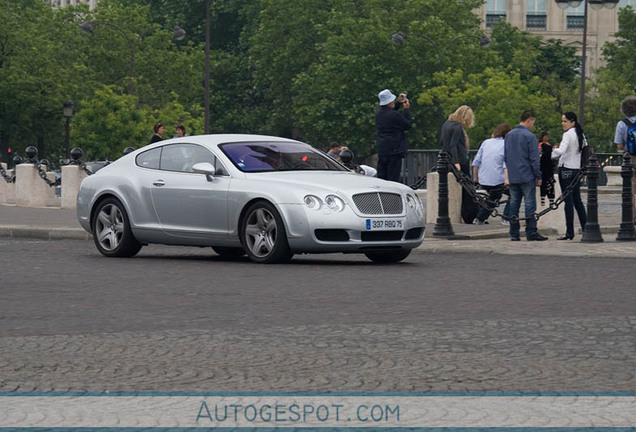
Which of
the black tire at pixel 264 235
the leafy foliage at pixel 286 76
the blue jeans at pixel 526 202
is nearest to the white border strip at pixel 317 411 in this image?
the black tire at pixel 264 235

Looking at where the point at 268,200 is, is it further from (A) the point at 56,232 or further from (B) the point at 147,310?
(A) the point at 56,232

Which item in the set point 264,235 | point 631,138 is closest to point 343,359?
point 264,235

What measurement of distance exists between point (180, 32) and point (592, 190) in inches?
1338

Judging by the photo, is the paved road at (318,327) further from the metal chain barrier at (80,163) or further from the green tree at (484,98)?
the green tree at (484,98)

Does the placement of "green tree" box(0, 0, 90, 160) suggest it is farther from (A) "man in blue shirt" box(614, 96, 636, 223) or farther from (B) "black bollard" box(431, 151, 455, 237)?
(A) "man in blue shirt" box(614, 96, 636, 223)

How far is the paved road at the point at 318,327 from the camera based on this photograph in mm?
7031

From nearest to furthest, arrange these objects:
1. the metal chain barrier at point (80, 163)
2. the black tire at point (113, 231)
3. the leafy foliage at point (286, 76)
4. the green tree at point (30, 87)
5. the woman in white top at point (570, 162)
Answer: the black tire at point (113, 231), the woman in white top at point (570, 162), the metal chain barrier at point (80, 163), the leafy foliage at point (286, 76), the green tree at point (30, 87)

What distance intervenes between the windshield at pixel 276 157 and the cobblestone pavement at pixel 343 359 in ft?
20.7

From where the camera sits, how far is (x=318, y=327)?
9141mm

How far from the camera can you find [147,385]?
677cm

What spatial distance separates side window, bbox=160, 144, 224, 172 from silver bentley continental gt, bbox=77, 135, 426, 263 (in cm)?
1

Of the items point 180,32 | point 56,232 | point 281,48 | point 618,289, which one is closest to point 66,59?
point 281,48

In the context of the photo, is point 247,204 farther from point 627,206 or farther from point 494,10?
point 494,10

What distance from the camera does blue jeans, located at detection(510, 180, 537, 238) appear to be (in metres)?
18.3
